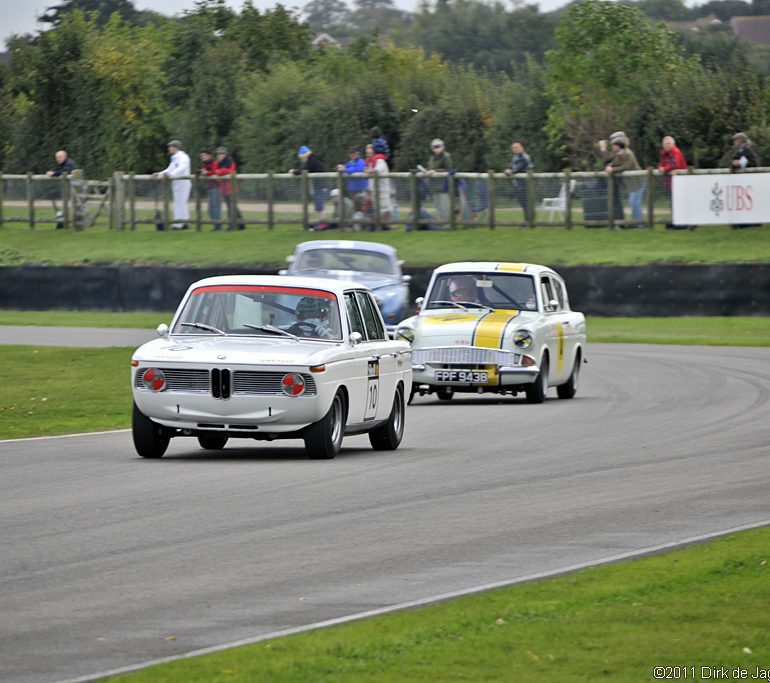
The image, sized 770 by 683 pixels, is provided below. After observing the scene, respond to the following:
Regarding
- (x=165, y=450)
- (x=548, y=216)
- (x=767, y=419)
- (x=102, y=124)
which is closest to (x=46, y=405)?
(x=165, y=450)

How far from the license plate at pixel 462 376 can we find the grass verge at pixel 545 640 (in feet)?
34.4

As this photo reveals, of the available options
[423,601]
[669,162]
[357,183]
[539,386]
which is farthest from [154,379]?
[357,183]

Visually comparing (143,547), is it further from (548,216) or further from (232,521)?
(548,216)

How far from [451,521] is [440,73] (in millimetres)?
60947

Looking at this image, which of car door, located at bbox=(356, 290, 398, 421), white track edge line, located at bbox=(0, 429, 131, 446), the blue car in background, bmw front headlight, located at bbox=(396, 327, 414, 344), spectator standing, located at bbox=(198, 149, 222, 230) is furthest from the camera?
spectator standing, located at bbox=(198, 149, 222, 230)

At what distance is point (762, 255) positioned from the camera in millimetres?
32906

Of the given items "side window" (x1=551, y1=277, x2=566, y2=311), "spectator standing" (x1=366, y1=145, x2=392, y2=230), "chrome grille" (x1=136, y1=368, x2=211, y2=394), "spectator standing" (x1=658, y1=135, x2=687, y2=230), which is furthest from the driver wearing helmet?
"spectator standing" (x1=366, y1=145, x2=392, y2=230)

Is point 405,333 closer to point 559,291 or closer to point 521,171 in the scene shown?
point 559,291

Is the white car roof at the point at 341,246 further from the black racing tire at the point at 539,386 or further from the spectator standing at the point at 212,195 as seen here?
the spectator standing at the point at 212,195

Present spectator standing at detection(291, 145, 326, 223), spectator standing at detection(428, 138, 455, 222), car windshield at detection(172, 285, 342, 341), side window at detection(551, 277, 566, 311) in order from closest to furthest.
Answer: car windshield at detection(172, 285, 342, 341), side window at detection(551, 277, 566, 311), spectator standing at detection(428, 138, 455, 222), spectator standing at detection(291, 145, 326, 223)

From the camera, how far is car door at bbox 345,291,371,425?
1344 centimetres

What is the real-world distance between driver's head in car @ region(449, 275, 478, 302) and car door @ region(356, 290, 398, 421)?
16.5 feet

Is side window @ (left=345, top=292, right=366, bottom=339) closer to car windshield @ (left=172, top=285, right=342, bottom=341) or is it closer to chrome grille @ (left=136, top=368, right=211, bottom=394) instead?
car windshield @ (left=172, top=285, right=342, bottom=341)

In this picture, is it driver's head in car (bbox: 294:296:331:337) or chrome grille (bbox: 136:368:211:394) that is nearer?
chrome grille (bbox: 136:368:211:394)
